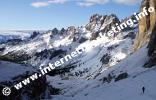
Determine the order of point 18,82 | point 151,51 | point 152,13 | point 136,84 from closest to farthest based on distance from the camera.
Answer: point 18,82
point 136,84
point 151,51
point 152,13

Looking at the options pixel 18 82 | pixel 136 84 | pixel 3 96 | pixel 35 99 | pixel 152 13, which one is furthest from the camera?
pixel 152 13

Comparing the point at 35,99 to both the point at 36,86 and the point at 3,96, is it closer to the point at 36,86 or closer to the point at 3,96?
the point at 36,86

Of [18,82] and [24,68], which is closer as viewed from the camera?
[18,82]

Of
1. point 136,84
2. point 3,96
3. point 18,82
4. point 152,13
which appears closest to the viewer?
point 3,96

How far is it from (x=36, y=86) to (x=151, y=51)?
47236mm

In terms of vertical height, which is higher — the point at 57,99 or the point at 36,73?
the point at 36,73

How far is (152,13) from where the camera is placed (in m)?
141

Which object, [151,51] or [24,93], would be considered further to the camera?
[151,51]

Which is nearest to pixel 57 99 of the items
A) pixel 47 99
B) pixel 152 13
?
pixel 47 99

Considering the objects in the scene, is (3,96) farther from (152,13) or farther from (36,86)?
(152,13)

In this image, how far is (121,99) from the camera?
55.4 metres

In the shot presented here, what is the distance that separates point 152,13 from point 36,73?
87.6 meters

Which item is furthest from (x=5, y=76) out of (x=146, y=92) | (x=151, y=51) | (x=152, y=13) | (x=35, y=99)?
(x=152, y=13)

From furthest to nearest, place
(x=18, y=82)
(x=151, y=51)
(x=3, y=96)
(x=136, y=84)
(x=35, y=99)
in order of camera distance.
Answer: (x=151, y=51)
(x=136, y=84)
(x=35, y=99)
(x=18, y=82)
(x=3, y=96)
